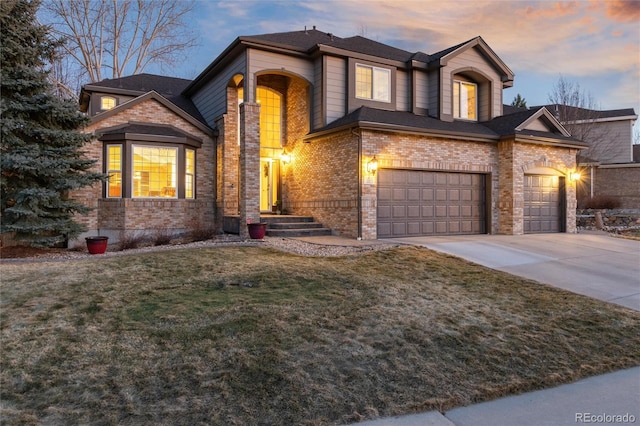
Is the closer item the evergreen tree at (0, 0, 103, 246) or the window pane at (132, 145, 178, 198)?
the evergreen tree at (0, 0, 103, 246)

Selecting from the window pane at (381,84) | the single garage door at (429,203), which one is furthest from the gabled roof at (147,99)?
the single garage door at (429,203)

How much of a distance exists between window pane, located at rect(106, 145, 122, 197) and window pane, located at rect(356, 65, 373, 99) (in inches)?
329

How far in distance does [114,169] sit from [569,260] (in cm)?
1329

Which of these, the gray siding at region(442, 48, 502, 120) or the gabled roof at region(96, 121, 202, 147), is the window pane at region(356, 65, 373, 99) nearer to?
the gray siding at region(442, 48, 502, 120)

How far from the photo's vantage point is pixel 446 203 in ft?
45.4

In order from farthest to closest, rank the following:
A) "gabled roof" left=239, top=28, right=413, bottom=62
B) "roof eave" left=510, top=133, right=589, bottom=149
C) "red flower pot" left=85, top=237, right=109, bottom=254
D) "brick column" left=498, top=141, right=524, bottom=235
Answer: "brick column" left=498, top=141, right=524, bottom=235 → "roof eave" left=510, top=133, right=589, bottom=149 → "gabled roof" left=239, top=28, right=413, bottom=62 → "red flower pot" left=85, top=237, right=109, bottom=254

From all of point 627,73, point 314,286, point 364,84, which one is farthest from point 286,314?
point 627,73

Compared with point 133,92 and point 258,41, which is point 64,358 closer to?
point 258,41

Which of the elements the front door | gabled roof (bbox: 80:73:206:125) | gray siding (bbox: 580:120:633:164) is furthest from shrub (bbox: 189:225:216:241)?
gray siding (bbox: 580:120:633:164)

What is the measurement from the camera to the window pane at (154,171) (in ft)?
43.3

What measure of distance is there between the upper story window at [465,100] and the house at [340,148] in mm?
59

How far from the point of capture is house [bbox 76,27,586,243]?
41.7 feet

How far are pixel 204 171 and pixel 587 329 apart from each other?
12.5 m

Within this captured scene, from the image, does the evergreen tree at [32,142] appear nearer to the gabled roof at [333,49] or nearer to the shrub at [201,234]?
the shrub at [201,234]
